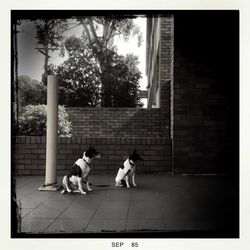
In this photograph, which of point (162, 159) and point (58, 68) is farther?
point (58, 68)

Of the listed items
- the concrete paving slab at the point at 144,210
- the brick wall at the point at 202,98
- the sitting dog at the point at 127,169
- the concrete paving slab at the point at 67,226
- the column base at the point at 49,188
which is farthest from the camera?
the brick wall at the point at 202,98

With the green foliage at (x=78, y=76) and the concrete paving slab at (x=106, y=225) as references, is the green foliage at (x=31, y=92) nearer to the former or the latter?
the green foliage at (x=78, y=76)

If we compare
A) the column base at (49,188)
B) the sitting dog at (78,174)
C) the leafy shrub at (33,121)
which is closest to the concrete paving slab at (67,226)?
the sitting dog at (78,174)

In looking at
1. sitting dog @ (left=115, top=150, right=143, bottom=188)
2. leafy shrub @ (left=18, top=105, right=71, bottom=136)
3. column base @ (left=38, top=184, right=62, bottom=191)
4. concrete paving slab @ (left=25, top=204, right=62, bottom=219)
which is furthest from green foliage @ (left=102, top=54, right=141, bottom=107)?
concrete paving slab @ (left=25, top=204, right=62, bottom=219)

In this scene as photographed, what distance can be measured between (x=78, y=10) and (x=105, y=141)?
12.3 feet

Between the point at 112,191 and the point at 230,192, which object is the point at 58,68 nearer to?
the point at 112,191

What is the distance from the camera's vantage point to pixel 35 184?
560cm

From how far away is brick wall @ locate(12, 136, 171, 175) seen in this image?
21.2 feet

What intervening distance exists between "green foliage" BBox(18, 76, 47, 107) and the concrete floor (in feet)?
13.8

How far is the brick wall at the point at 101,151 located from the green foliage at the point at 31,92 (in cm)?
305

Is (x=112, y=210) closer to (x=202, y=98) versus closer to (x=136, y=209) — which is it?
(x=136, y=209)

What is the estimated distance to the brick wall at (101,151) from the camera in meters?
6.47

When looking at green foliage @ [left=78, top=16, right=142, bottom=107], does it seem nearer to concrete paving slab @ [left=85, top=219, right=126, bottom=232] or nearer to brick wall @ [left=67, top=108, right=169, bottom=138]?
brick wall @ [left=67, top=108, right=169, bottom=138]
